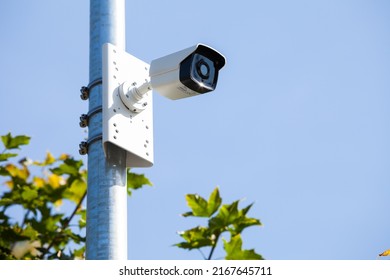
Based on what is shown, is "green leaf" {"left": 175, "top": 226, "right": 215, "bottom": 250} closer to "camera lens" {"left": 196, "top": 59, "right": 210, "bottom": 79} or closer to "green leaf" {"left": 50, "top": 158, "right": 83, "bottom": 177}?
"camera lens" {"left": 196, "top": 59, "right": 210, "bottom": 79}

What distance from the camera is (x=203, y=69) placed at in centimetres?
390

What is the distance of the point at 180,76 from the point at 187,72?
35mm

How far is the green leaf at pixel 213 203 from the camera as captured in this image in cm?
427

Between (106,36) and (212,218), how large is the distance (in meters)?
1.01

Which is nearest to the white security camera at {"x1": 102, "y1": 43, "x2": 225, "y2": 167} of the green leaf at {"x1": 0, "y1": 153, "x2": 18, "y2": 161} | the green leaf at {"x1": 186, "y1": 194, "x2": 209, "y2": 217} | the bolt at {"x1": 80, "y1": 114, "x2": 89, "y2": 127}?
the bolt at {"x1": 80, "y1": 114, "x2": 89, "y2": 127}

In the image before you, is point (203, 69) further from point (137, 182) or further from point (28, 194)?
point (28, 194)

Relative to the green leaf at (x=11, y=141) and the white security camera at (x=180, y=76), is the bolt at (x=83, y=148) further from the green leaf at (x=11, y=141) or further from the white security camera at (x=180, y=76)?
the green leaf at (x=11, y=141)

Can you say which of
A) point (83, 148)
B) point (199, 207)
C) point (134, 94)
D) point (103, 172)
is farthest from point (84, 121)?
point (199, 207)

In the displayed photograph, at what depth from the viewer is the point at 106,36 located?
398cm

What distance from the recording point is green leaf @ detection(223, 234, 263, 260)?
4.04 metres

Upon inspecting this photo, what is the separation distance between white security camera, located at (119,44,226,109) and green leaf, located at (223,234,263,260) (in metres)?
0.72
